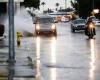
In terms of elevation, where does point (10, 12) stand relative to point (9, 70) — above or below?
above

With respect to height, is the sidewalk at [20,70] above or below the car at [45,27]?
below

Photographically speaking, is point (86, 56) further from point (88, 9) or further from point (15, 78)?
point (88, 9)

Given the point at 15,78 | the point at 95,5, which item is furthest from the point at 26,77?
the point at 95,5

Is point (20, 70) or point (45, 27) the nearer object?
point (20, 70)

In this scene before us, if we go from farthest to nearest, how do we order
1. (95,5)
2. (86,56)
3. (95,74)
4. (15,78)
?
(95,5) < (86,56) < (95,74) < (15,78)

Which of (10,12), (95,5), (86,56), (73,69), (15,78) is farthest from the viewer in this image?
(95,5)

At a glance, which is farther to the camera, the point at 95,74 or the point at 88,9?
the point at 88,9

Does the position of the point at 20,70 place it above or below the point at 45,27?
below

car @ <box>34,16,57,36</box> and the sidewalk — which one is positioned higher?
car @ <box>34,16,57,36</box>

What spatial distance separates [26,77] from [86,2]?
100.0 metres

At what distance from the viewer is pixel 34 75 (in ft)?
48.8

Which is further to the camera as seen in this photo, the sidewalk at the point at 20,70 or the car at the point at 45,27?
the car at the point at 45,27

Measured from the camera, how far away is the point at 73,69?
55.7 feet

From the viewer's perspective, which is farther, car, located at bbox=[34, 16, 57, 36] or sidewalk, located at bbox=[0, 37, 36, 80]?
car, located at bbox=[34, 16, 57, 36]
